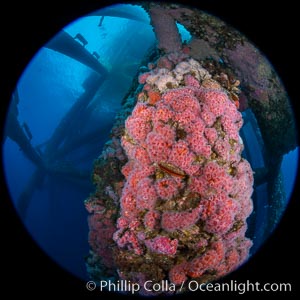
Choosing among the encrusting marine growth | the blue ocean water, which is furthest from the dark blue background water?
the encrusting marine growth

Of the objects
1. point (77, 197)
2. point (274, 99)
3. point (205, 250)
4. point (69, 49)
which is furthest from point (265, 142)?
point (69, 49)

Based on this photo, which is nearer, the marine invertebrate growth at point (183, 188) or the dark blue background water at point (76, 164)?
the marine invertebrate growth at point (183, 188)

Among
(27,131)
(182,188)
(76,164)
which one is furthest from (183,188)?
(27,131)

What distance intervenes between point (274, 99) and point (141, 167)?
11.2 ft

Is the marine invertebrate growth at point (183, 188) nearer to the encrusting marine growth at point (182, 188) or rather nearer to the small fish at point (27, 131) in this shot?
the encrusting marine growth at point (182, 188)

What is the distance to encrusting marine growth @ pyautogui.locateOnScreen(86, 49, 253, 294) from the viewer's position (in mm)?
3395

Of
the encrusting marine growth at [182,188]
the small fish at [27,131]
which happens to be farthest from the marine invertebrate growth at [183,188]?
the small fish at [27,131]

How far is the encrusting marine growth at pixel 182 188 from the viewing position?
3395 millimetres

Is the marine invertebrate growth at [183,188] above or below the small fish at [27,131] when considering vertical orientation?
above

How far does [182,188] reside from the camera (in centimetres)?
343

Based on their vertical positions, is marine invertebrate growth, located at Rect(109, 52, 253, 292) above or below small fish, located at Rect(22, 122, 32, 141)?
above

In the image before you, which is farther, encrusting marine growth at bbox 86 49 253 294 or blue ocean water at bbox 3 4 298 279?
blue ocean water at bbox 3 4 298 279

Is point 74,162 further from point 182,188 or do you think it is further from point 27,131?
point 182,188

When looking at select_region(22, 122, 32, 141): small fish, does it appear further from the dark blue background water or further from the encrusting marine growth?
the encrusting marine growth
